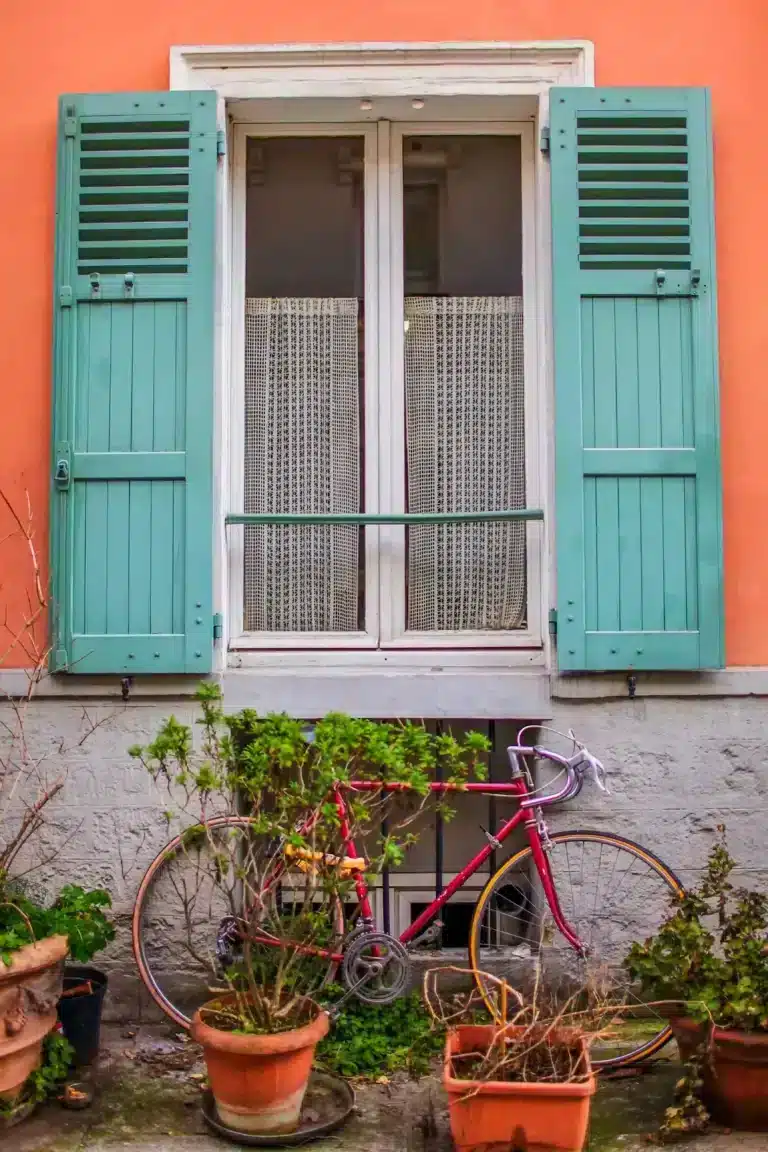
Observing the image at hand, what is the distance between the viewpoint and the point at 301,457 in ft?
14.9

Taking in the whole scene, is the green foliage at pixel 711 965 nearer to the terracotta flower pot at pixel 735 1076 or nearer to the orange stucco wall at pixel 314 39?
the terracotta flower pot at pixel 735 1076

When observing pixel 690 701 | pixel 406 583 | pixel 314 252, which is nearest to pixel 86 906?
pixel 406 583

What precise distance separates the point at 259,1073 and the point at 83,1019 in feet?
2.68

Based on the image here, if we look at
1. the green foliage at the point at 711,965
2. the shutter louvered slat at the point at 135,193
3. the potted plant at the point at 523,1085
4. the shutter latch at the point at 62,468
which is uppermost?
the shutter louvered slat at the point at 135,193

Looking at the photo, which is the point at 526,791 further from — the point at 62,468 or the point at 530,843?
the point at 62,468

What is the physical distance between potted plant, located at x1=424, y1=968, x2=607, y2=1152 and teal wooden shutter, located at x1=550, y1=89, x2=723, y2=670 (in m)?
1.43

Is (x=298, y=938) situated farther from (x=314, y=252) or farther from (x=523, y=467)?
(x=314, y=252)

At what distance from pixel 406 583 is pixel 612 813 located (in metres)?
1.21

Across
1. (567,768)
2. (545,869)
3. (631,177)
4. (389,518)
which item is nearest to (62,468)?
(389,518)

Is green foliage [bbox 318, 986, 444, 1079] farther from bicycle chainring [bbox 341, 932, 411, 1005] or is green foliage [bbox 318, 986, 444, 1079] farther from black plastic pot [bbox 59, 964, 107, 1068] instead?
black plastic pot [bbox 59, 964, 107, 1068]

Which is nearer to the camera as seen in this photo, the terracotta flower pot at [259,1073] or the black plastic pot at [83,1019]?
the terracotta flower pot at [259,1073]

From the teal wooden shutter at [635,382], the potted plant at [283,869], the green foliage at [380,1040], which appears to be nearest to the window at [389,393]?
the teal wooden shutter at [635,382]

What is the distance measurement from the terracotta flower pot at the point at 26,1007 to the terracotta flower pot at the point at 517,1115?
4.31 feet

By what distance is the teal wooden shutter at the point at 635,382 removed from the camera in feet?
13.8
